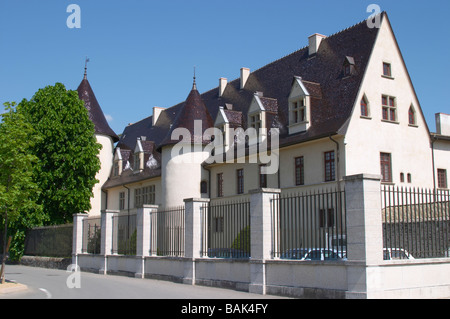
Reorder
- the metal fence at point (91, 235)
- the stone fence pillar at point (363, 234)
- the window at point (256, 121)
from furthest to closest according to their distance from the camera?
1. the window at point (256, 121)
2. the metal fence at point (91, 235)
3. the stone fence pillar at point (363, 234)

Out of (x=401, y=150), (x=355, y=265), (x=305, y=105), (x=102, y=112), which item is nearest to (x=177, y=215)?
(x=355, y=265)

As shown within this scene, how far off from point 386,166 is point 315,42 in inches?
380

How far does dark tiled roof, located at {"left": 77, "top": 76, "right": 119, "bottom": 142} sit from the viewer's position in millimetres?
46938

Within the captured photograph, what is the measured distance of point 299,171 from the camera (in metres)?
28.8

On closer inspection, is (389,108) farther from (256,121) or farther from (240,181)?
(240,181)

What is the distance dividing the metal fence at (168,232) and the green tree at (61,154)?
48.2 feet

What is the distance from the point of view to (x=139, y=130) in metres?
52.9

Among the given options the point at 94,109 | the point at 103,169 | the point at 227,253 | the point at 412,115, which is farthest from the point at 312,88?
the point at 103,169

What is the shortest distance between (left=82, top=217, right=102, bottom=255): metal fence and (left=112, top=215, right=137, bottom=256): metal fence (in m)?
1.27

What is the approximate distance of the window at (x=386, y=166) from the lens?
27.3 m

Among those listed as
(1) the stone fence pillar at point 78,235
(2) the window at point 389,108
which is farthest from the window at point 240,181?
(1) the stone fence pillar at point 78,235

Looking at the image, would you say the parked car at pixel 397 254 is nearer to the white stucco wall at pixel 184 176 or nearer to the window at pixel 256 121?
the window at pixel 256 121

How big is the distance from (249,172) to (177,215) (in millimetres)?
12299

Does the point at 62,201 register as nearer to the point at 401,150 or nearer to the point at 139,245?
the point at 139,245
